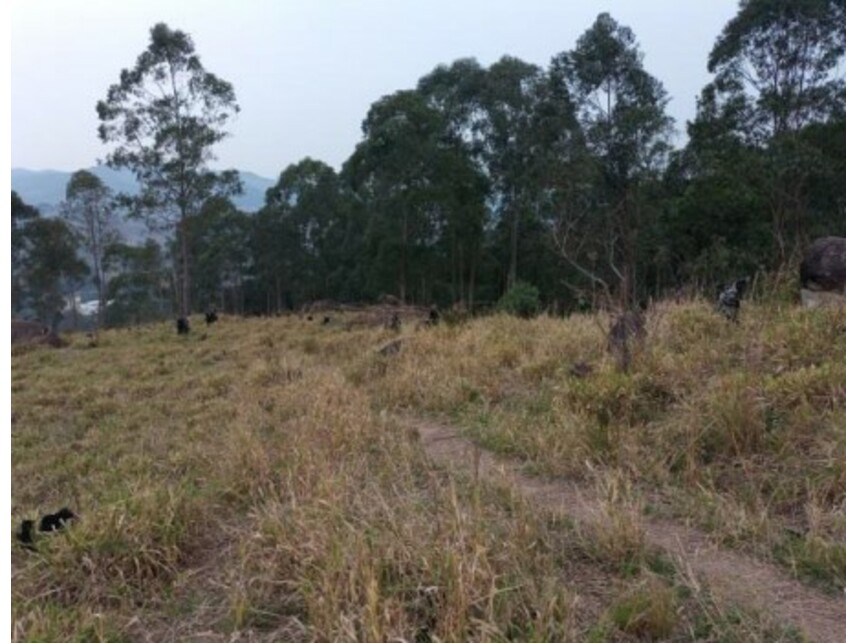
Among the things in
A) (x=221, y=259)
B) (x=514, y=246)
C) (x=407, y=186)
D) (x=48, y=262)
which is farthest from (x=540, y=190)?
(x=48, y=262)

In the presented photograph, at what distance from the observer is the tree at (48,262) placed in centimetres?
2453

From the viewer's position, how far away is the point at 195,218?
75.0 ft

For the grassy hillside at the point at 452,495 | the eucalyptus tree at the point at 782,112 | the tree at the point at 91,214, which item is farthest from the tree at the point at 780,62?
the tree at the point at 91,214

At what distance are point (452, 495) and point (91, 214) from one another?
25997mm

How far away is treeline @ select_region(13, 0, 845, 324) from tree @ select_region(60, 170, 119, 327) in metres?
0.17

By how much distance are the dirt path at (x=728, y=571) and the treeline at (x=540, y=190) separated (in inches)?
337

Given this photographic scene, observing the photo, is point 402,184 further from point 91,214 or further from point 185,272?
point 91,214

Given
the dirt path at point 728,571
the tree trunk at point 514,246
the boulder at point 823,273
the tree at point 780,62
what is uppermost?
the tree at point 780,62

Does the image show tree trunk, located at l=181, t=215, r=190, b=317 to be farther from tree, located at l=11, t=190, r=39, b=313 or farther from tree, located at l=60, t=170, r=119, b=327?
tree, located at l=11, t=190, r=39, b=313

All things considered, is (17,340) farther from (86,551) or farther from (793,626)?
(793,626)

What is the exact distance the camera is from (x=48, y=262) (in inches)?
983

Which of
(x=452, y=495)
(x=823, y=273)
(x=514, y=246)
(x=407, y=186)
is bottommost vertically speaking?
(x=452, y=495)

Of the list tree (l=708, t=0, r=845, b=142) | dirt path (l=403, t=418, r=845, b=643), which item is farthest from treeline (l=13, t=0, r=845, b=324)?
dirt path (l=403, t=418, r=845, b=643)

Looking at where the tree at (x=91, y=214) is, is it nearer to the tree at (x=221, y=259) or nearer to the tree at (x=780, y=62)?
the tree at (x=221, y=259)
